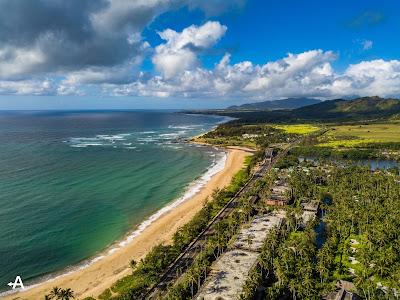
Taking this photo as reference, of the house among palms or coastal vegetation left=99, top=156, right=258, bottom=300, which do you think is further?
the house among palms

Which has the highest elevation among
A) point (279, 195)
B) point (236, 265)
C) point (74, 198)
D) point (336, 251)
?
point (74, 198)

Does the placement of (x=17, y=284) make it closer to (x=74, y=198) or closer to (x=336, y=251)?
(x=74, y=198)

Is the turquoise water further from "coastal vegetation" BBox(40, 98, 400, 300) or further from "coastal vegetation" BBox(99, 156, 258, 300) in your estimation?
"coastal vegetation" BBox(40, 98, 400, 300)

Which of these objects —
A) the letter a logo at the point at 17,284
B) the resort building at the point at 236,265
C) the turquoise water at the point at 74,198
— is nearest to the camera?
the resort building at the point at 236,265

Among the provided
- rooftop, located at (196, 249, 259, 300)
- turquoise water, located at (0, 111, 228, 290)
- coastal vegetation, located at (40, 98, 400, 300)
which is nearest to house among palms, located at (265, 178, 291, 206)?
coastal vegetation, located at (40, 98, 400, 300)

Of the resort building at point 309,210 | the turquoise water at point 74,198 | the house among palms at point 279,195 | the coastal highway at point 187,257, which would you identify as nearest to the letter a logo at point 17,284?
the turquoise water at point 74,198

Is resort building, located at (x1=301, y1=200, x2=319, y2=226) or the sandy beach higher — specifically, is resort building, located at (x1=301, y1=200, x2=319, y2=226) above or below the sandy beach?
above

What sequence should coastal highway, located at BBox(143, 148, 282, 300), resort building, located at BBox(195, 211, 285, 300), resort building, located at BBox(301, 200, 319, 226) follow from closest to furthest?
resort building, located at BBox(195, 211, 285, 300) < coastal highway, located at BBox(143, 148, 282, 300) < resort building, located at BBox(301, 200, 319, 226)

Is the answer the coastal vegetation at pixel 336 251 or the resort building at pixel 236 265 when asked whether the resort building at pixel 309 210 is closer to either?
the coastal vegetation at pixel 336 251

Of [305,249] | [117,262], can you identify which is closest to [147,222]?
[117,262]
